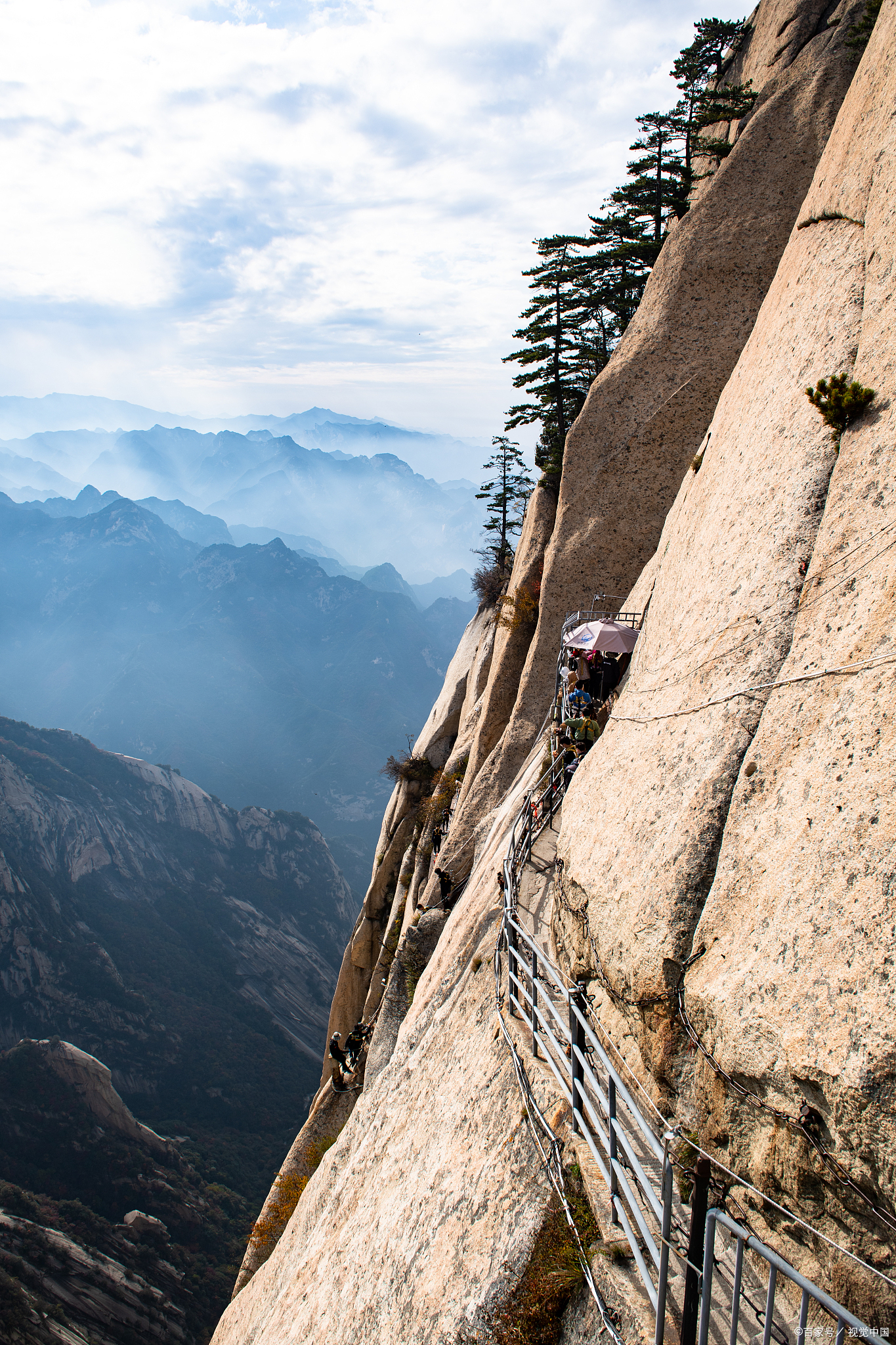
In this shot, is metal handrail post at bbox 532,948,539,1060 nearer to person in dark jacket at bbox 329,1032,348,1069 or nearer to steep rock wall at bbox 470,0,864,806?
steep rock wall at bbox 470,0,864,806

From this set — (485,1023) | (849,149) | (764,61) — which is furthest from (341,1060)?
(764,61)

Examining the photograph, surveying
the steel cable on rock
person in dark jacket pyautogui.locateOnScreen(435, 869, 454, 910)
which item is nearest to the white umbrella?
the steel cable on rock

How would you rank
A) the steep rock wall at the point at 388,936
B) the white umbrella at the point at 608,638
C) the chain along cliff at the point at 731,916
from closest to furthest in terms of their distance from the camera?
the chain along cliff at the point at 731,916 → the white umbrella at the point at 608,638 → the steep rock wall at the point at 388,936

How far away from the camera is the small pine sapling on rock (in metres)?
8.88

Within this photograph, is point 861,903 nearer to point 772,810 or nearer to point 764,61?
point 772,810

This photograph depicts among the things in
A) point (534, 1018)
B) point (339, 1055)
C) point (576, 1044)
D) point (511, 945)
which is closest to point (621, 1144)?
point (576, 1044)

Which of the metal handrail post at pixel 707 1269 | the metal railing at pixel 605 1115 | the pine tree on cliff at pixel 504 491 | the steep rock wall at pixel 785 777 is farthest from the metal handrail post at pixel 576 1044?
the pine tree on cliff at pixel 504 491

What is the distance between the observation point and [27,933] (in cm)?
12031

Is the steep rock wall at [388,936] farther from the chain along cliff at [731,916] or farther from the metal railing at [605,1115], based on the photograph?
the metal railing at [605,1115]

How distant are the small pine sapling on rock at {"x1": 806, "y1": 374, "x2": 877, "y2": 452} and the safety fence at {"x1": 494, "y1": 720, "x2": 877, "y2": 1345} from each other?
8190 mm

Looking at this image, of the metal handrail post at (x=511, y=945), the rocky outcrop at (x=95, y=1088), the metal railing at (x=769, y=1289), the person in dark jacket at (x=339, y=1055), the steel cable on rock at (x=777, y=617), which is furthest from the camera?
the rocky outcrop at (x=95, y=1088)

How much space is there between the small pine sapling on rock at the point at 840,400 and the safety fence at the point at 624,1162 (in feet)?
26.9

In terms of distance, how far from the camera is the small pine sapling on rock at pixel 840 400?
8.88 m

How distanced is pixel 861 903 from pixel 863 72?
1609cm
